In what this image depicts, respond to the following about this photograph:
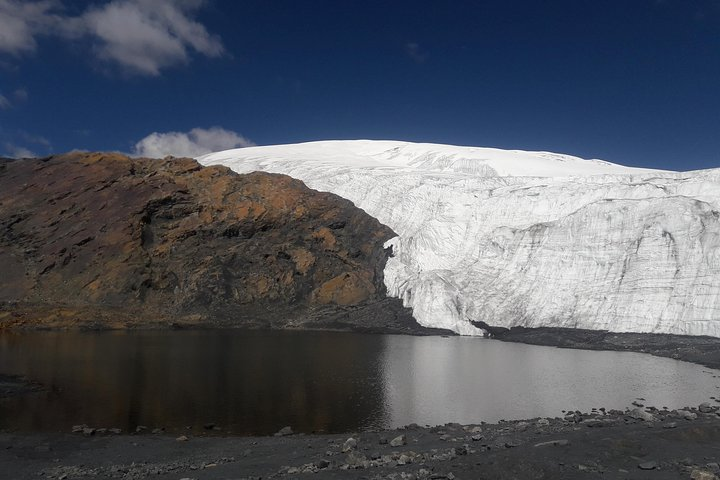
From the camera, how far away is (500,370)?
23.4m

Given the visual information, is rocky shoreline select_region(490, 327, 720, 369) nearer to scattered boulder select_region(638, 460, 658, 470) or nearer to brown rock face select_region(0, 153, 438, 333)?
brown rock face select_region(0, 153, 438, 333)

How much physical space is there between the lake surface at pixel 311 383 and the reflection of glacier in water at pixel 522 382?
53mm

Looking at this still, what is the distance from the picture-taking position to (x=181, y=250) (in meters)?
45.8

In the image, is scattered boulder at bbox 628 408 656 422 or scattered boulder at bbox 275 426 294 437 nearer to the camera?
scattered boulder at bbox 275 426 294 437

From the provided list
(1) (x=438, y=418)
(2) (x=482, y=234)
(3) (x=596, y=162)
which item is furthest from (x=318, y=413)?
(3) (x=596, y=162)

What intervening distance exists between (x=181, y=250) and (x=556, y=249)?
27910 millimetres

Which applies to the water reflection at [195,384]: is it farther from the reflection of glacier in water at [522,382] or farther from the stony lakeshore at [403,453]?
the stony lakeshore at [403,453]

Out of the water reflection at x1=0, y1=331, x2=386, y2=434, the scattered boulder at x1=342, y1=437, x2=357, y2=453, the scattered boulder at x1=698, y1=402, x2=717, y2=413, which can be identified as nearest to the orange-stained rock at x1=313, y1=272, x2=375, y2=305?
the water reflection at x1=0, y1=331, x2=386, y2=434

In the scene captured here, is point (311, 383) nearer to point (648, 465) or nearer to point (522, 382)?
point (522, 382)

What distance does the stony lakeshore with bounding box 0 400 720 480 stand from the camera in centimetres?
1003

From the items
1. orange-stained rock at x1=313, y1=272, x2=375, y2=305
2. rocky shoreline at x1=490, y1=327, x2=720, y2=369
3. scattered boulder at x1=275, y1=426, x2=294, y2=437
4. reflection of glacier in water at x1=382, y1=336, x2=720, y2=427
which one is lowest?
scattered boulder at x1=275, y1=426, x2=294, y2=437

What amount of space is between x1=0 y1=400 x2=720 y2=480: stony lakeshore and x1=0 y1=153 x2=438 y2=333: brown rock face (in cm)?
2524

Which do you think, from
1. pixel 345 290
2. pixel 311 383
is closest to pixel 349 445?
pixel 311 383

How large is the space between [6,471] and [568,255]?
33117 mm
